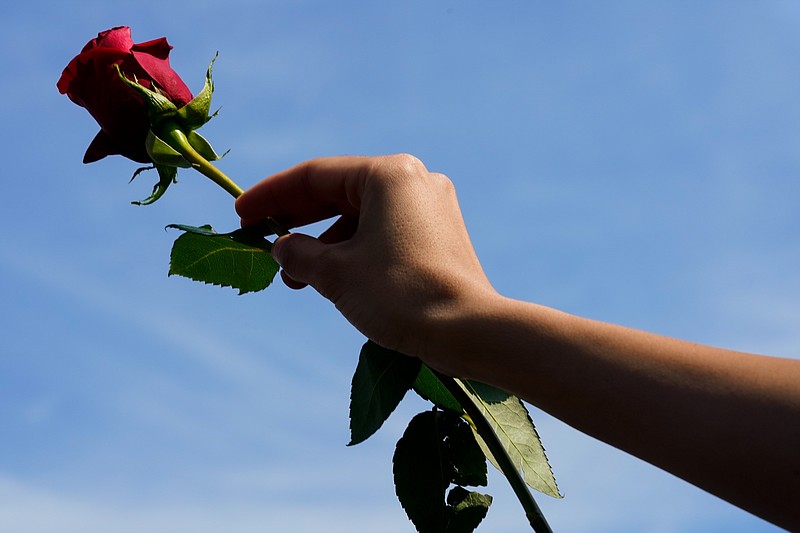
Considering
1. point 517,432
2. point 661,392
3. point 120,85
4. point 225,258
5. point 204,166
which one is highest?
point 120,85

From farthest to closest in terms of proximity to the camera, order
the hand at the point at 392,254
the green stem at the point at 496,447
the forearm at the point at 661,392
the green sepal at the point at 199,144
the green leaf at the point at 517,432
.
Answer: the green sepal at the point at 199,144 → the green leaf at the point at 517,432 → the green stem at the point at 496,447 → the hand at the point at 392,254 → the forearm at the point at 661,392

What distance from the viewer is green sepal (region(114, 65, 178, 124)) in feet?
4.73

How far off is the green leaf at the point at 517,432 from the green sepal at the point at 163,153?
2.01 feet

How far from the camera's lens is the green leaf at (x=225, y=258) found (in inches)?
57.9

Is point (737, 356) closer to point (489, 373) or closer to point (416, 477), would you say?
point (489, 373)

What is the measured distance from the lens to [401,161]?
1.27 meters

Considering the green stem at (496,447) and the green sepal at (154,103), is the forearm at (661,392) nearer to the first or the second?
the green stem at (496,447)

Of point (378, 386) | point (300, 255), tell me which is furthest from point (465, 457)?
point (300, 255)

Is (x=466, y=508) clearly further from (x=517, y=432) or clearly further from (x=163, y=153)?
(x=163, y=153)

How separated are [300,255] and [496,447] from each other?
442mm

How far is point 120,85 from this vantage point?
146cm

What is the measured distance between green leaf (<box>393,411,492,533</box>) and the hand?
1.09 feet

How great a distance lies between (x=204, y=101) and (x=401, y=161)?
43cm

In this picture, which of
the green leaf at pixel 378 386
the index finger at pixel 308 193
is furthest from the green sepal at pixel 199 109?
the green leaf at pixel 378 386
